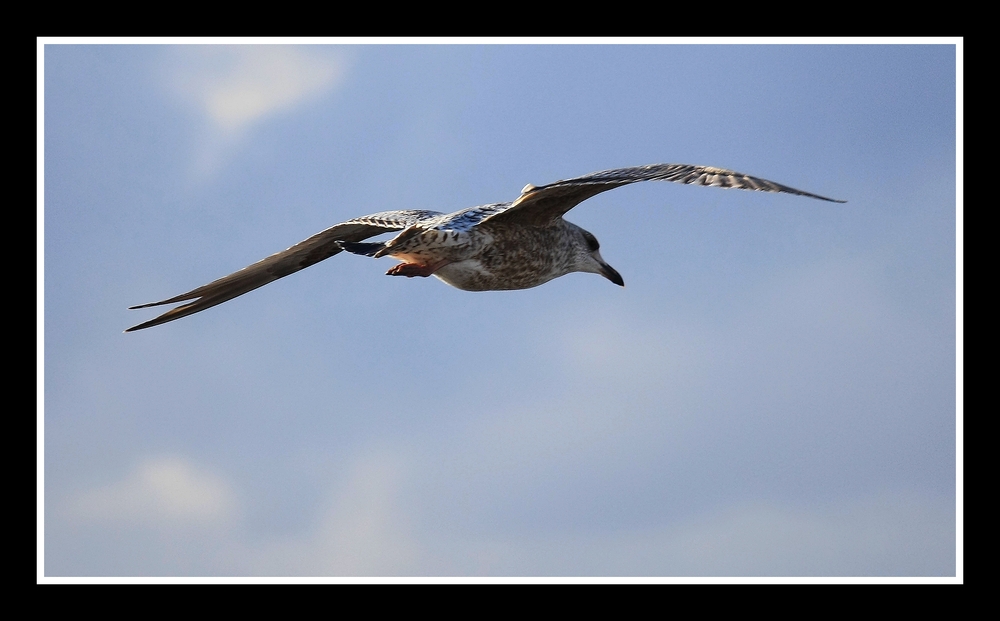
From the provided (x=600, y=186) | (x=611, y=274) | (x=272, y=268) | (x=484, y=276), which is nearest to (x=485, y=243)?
(x=484, y=276)

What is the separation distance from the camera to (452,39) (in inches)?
377

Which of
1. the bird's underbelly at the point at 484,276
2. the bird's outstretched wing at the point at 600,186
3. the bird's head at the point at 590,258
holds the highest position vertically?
the bird's outstretched wing at the point at 600,186

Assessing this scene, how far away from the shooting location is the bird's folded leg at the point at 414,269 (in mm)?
8422

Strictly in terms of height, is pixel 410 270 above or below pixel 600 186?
below

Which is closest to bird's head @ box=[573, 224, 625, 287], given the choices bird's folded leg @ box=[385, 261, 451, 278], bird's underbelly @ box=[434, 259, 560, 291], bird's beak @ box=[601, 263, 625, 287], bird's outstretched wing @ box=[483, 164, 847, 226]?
bird's beak @ box=[601, 263, 625, 287]

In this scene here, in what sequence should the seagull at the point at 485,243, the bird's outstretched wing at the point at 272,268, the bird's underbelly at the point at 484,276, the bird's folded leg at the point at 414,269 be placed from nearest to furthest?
1. the seagull at the point at 485,243
2. the bird's folded leg at the point at 414,269
3. the bird's underbelly at the point at 484,276
4. the bird's outstretched wing at the point at 272,268

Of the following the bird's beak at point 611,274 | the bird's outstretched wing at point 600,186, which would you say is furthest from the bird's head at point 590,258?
the bird's outstretched wing at point 600,186

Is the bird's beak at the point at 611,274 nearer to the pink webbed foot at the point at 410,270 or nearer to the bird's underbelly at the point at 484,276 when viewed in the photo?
the bird's underbelly at the point at 484,276

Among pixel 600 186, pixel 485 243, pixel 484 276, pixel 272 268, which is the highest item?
pixel 600 186

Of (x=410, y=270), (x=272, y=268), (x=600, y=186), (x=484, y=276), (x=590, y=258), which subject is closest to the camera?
(x=600, y=186)

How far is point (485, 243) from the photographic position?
28.2ft

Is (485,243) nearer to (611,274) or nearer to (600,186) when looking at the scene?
(600,186)

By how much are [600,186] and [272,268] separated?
3.82 metres

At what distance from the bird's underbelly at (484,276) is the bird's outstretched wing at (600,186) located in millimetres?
446
